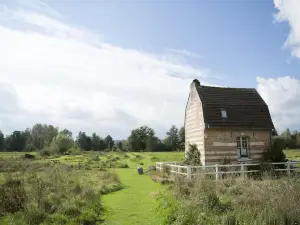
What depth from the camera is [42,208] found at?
35.9 ft

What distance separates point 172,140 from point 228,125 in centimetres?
7420

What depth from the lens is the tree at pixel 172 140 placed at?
91.9 metres

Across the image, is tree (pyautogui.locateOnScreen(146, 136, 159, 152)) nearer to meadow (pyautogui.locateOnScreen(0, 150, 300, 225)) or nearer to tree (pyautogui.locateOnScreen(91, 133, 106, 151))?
tree (pyautogui.locateOnScreen(91, 133, 106, 151))

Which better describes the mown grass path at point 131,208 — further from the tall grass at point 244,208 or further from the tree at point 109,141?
the tree at point 109,141

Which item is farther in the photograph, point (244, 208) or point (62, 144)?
point (62, 144)

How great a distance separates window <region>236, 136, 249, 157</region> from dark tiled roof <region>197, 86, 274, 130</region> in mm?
1189

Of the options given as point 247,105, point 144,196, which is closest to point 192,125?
point 247,105

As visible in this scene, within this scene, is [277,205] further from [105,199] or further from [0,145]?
[0,145]

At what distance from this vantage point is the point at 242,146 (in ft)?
76.5

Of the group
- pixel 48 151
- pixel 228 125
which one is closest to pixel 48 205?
pixel 228 125

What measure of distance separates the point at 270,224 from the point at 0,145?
334ft

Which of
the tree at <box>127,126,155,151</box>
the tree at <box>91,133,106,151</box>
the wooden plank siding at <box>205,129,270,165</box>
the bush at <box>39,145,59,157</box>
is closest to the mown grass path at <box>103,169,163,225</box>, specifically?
the wooden plank siding at <box>205,129,270,165</box>

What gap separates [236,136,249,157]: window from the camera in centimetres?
2320

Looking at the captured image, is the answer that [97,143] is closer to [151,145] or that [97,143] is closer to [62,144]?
[151,145]
